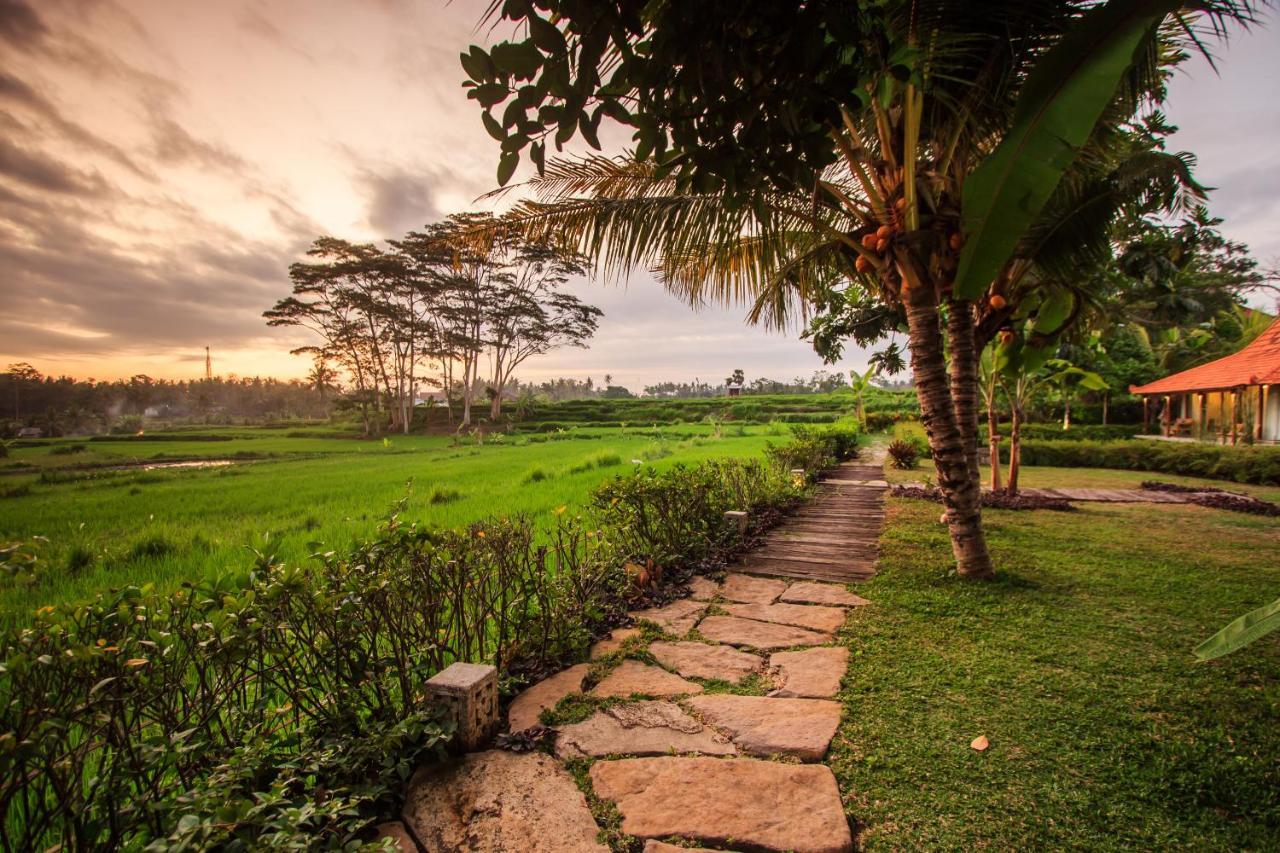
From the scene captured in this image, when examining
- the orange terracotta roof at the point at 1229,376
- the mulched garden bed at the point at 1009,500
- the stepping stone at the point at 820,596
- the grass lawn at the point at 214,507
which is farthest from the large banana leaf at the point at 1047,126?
the orange terracotta roof at the point at 1229,376

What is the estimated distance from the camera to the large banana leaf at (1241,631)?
1191mm

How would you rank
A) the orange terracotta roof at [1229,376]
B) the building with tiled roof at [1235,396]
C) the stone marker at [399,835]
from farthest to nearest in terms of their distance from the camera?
the building with tiled roof at [1235,396] → the orange terracotta roof at [1229,376] → the stone marker at [399,835]

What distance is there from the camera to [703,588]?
4262 millimetres

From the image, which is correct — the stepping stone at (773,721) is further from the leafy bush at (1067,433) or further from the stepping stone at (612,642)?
the leafy bush at (1067,433)

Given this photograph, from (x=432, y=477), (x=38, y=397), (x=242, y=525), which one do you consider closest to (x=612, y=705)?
(x=242, y=525)

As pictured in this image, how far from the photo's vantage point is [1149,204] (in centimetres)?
613

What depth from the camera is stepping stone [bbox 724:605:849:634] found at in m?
3.46

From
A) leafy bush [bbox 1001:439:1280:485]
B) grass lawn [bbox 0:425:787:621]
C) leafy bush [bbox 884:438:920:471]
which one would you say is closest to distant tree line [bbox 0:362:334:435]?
grass lawn [bbox 0:425:787:621]

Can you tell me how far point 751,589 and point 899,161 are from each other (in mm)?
3748

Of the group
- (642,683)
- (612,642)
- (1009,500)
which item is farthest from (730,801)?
(1009,500)

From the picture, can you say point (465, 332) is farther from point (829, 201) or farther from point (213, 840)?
point (213, 840)

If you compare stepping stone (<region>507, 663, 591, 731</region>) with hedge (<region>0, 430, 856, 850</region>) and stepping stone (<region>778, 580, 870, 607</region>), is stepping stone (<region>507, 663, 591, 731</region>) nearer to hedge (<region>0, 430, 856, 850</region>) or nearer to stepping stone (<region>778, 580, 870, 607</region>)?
hedge (<region>0, 430, 856, 850</region>)

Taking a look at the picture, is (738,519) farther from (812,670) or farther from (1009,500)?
(1009,500)

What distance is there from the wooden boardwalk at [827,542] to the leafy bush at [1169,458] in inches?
330
